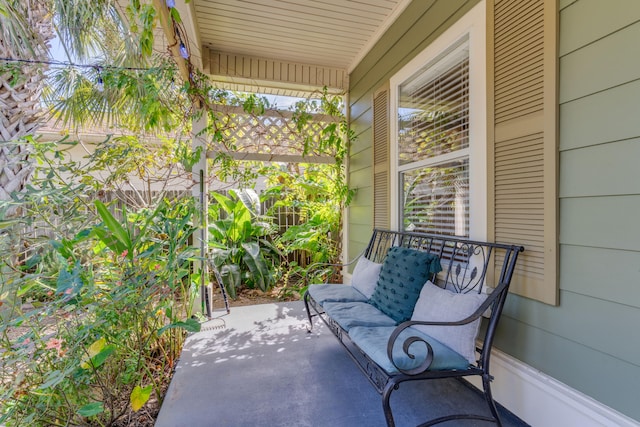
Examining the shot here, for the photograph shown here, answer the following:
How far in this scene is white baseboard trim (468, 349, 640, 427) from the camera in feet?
4.47

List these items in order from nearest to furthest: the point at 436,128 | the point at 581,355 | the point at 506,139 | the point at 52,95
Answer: the point at 581,355 → the point at 506,139 → the point at 436,128 → the point at 52,95

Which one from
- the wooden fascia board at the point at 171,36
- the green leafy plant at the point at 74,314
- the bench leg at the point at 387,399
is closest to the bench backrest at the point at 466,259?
the bench leg at the point at 387,399

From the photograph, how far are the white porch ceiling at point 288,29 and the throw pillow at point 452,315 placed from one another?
2.64m

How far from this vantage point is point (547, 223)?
157 centimetres

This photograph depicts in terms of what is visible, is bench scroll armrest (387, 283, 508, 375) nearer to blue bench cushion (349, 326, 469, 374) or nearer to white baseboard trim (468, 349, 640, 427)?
blue bench cushion (349, 326, 469, 374)

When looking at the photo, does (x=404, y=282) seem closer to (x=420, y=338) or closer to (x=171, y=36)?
(x=420, y=338)

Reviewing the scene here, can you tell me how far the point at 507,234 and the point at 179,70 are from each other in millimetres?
3250

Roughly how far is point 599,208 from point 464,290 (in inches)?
37.5

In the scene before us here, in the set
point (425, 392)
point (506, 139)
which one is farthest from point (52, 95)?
point (425, 392)

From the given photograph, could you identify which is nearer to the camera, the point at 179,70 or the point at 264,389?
the point at 264,389

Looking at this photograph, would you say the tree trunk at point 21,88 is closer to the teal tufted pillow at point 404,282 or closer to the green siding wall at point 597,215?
the teal tufted pillow at point 404,282

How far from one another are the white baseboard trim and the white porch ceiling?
10.0 ft

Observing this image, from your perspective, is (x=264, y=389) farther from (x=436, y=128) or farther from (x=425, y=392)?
(x=436, y=128)

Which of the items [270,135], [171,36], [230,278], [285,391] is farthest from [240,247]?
[171,36]
